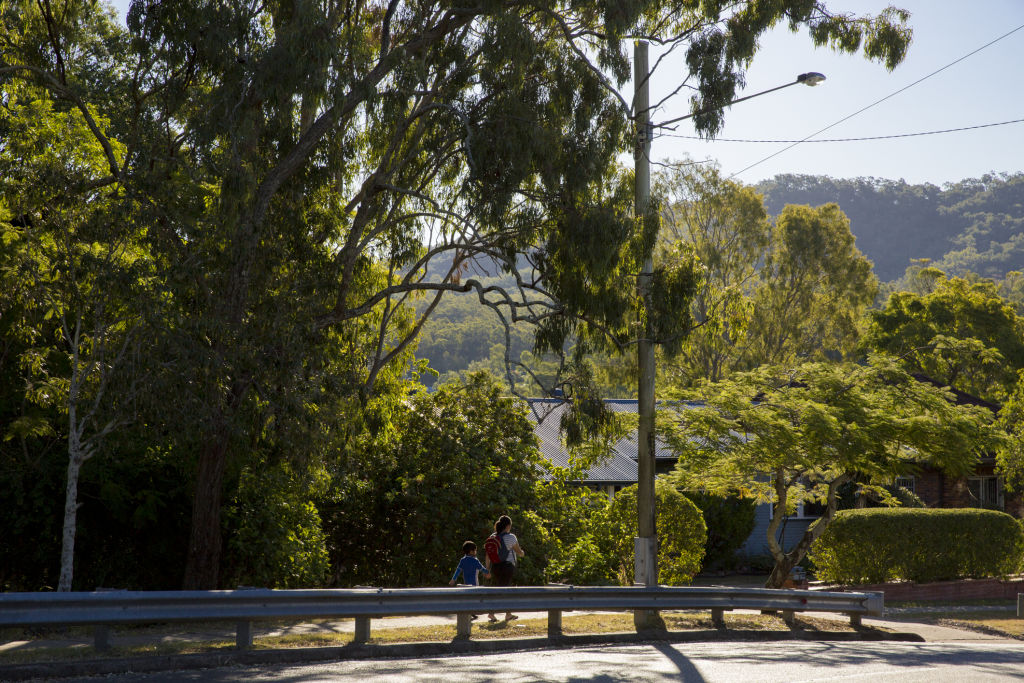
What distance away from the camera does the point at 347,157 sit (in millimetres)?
16500

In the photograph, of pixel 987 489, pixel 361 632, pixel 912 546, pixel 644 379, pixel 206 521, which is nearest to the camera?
pixel 361 632

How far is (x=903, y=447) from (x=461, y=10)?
10.4 meters

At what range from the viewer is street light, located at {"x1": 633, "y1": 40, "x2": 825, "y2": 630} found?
14.6 m

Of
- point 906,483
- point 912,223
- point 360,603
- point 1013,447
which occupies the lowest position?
point 360,603

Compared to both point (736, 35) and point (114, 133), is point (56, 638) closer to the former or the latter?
point (114, 133)

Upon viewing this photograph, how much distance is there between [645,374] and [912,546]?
10134mm

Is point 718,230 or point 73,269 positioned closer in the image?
point 73,269

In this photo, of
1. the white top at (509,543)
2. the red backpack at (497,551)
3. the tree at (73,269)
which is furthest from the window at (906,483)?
the tree at (73,269)

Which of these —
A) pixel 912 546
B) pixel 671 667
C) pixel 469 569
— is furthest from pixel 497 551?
pixel 912 546

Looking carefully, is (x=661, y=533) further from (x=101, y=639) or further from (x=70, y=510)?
(x=101, y=639)

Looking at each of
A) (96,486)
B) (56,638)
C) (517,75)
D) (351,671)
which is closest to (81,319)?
(96,486)

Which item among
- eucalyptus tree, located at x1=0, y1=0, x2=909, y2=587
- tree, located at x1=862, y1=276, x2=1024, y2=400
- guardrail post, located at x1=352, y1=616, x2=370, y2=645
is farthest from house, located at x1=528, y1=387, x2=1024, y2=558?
guardrail post, located at x1=352, y1=616, x2=370, y2=645

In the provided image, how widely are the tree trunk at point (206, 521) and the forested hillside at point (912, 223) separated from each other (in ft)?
466

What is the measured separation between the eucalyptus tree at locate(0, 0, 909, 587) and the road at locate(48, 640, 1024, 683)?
4.29 metres
